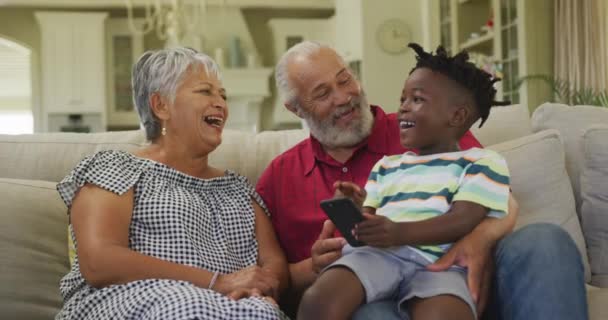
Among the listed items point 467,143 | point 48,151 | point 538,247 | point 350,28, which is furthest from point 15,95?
point 538,247

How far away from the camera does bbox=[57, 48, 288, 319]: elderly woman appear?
1.60 meters

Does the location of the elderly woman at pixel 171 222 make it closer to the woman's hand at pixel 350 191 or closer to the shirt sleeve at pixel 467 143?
the woman's hand at pixel 350 191

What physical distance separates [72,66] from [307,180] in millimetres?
7948

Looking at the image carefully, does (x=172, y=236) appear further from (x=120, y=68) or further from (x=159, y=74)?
(x=120, y=68)

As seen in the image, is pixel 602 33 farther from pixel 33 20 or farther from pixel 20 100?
pixel 20 100

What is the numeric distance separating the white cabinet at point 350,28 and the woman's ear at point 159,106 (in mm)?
6357

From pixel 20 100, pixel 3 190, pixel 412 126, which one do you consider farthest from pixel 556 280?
pixel 20 100

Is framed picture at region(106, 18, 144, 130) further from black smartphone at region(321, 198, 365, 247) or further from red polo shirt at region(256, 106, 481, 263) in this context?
black smartphone at region(321, 198, 365, 247)

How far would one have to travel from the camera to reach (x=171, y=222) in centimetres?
178

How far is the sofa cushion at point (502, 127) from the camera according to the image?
226cm

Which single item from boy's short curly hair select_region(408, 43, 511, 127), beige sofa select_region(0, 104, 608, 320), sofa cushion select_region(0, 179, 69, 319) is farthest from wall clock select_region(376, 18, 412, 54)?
boy's short curly hair select_region(408, 43, 511, 127)

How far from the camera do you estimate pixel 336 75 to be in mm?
2236

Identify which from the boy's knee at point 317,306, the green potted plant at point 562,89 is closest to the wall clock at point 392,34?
the green potted plant at point 562,89

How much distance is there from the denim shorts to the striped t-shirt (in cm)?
4
